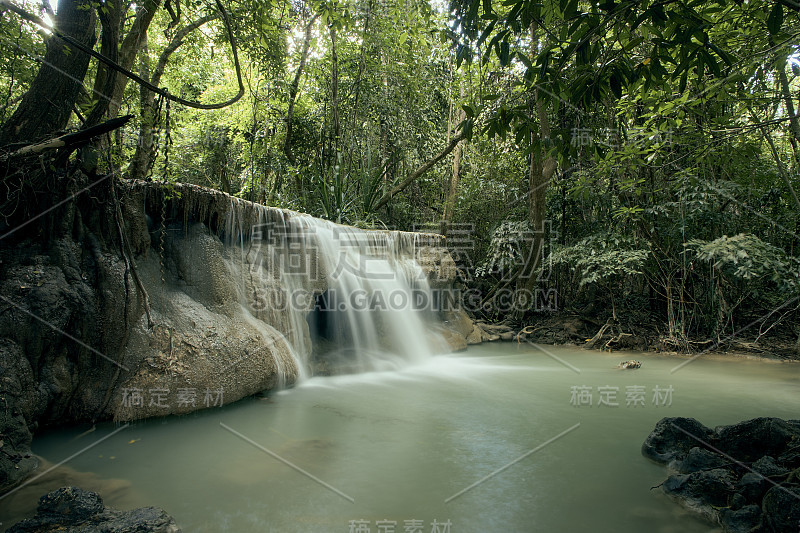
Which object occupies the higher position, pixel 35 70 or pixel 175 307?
pixel 35 70

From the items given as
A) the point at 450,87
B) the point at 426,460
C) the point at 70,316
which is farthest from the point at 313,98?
the point at 426,460

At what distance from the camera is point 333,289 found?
5926 millimetres

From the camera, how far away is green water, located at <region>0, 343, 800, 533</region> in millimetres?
2256

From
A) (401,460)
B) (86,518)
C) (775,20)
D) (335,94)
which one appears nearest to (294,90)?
(335,94)

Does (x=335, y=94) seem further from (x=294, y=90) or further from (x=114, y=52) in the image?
(x=114, y=52)

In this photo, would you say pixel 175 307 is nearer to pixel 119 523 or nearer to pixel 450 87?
pixel 119 523

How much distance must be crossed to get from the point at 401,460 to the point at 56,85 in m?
3.82

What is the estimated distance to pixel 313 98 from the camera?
10.1 metres

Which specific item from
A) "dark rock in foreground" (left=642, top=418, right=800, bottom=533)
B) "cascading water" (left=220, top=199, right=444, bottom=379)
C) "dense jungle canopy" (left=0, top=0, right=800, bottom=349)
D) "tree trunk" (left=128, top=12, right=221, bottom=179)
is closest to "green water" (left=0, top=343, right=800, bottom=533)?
"dark rock in foreground" (left=642, top=418, right=800, bottom=533)

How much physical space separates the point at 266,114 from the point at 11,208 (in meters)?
6.74

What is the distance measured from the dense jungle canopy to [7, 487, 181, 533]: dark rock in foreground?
2.01 m

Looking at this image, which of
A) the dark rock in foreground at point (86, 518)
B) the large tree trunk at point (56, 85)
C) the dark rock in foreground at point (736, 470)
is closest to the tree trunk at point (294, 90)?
the large tree trunk at point (56, 85)

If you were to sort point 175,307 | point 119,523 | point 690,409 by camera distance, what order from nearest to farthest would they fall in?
1. point 119,523
2. point 175,307
3. point 690,409

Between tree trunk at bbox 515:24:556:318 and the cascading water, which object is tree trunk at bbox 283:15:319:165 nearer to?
the cascading water
